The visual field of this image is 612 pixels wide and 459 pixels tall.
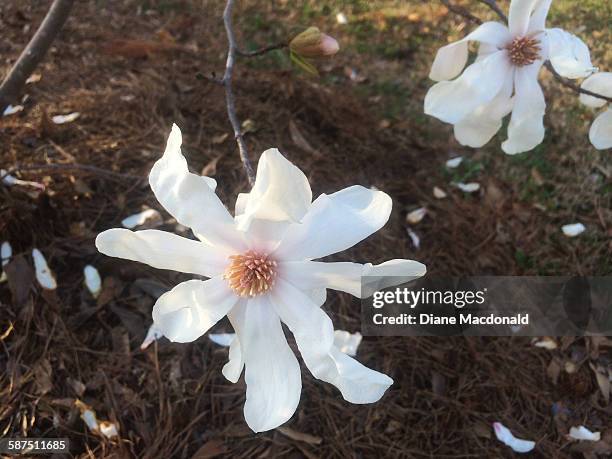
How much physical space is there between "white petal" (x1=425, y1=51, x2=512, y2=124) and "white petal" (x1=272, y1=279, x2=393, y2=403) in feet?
1.59

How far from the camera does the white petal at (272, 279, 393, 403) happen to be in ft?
2.42

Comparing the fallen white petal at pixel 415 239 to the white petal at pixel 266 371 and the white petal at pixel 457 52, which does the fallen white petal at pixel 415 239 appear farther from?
the white petal at pixel 266 371

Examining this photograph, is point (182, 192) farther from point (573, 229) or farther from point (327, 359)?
point (573, 229)

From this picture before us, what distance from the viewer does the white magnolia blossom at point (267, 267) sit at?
737mm

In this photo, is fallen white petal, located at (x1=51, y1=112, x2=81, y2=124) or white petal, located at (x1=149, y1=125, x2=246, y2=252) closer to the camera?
white petal, located at (x1=149, y1=125, x2=246, y2=252)

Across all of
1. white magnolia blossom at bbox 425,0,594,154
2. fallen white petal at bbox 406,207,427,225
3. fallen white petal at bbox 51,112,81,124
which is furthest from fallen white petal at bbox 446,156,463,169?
fallen white petal at bbox 51,112,81,124

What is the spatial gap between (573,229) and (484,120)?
0.80m

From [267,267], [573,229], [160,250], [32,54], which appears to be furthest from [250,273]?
[573,229]

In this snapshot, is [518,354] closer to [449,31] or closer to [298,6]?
[449,31]

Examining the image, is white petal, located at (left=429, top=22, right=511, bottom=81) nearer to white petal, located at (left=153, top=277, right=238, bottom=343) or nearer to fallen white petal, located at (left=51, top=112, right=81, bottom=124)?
white petal, located at (left=153, top=277, right=238, bottom=343)

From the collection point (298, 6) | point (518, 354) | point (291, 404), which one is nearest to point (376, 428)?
point (518, 354)

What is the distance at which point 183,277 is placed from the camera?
1.47 metres

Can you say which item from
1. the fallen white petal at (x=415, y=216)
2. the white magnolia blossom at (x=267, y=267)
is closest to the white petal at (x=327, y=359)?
the white magnolia blossom at (x=267, y=267)

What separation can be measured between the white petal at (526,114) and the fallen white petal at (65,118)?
1384 millimetres
